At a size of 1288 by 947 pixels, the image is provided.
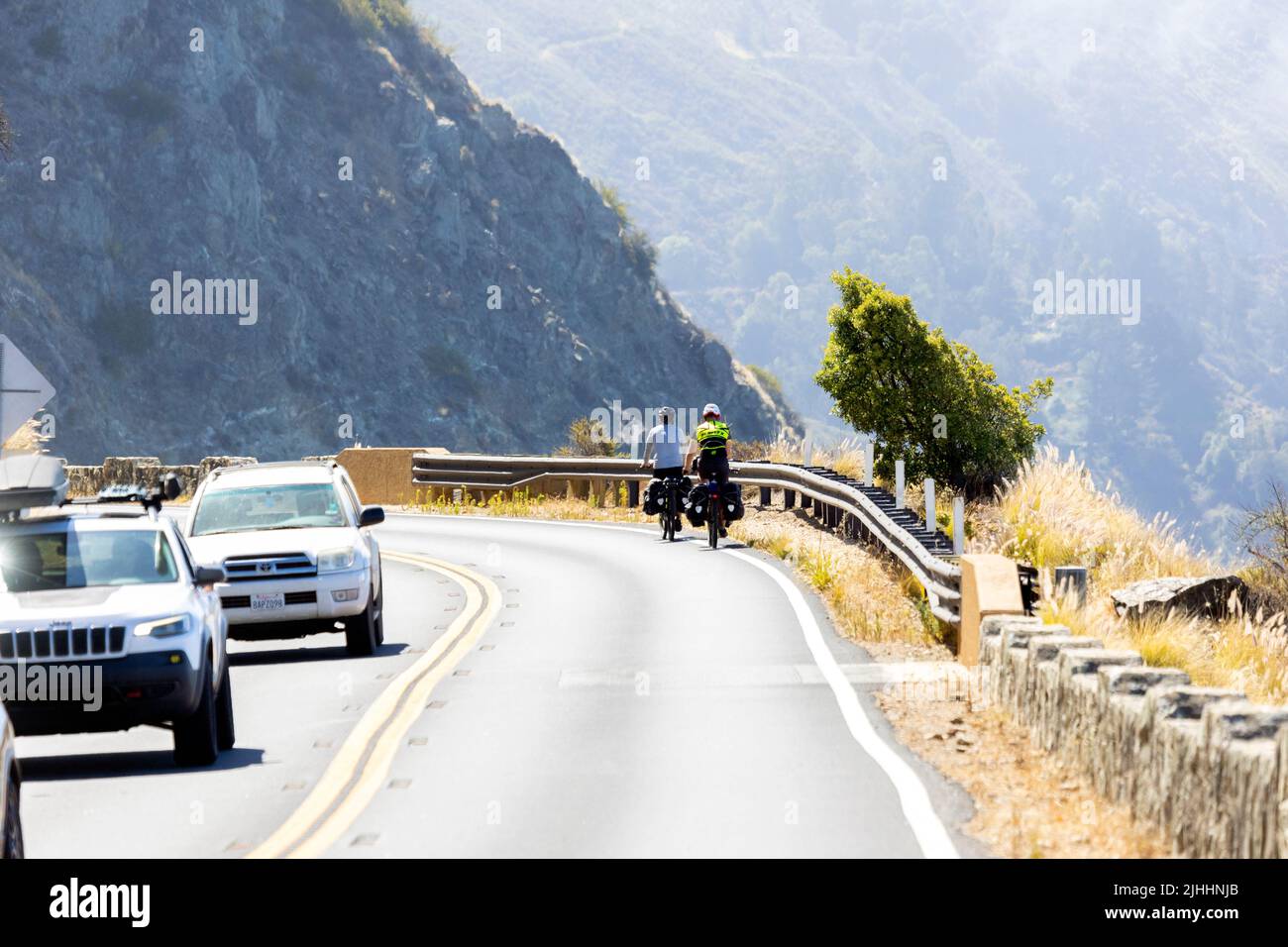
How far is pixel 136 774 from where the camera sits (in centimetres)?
1059

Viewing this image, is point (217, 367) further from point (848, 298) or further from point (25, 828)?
point (25, 828)

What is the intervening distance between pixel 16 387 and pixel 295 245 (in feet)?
268

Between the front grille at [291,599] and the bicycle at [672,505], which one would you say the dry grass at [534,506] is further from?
the front grille at [291,599]

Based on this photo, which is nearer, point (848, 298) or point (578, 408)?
point (848, 298)

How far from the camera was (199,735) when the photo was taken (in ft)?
35.3

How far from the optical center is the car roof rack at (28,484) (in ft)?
36.4

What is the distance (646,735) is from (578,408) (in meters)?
99.1

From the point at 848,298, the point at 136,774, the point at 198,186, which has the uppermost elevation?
the point at 198,186

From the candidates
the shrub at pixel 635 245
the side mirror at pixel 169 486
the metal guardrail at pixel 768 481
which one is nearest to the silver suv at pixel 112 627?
the side mirror at pixel 169 486

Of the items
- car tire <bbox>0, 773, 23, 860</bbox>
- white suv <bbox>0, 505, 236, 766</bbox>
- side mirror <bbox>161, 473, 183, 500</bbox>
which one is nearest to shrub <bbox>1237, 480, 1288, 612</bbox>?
side mirror <bbox>161, 473, 183, 500</bbox>

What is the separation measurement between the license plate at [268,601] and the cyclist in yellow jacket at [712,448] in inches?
409

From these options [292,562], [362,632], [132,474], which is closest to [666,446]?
[362,632]

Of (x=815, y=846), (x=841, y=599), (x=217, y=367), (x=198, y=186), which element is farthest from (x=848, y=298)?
(x=198, y=186)
